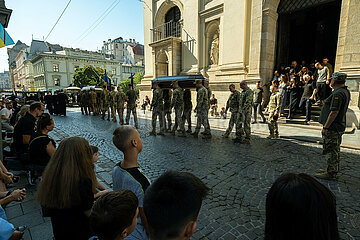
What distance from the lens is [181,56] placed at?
16703 mm

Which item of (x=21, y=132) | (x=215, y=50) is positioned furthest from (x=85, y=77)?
(x=21, y=132)

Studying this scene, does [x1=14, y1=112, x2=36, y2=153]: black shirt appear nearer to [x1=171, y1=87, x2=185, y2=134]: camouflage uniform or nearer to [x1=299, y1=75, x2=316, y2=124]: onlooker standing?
[x1=171, y1=87, x2=185, y2=134]: camouflage uniform

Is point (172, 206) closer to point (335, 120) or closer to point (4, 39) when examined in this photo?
point (335, 120)

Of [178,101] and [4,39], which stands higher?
[4,39]

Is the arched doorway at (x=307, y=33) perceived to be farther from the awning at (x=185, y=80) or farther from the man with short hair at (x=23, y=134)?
the man with short hair at (x=23, y=134)

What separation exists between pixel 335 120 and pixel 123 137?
3.98 meters

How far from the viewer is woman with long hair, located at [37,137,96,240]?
5.60 ft

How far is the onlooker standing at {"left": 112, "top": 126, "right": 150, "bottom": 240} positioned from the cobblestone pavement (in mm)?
1020

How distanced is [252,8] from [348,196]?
11.4 meters

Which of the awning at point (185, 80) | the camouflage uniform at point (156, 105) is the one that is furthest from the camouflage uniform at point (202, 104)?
the awning at point (185, 80)

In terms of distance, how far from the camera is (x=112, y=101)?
12047 mm

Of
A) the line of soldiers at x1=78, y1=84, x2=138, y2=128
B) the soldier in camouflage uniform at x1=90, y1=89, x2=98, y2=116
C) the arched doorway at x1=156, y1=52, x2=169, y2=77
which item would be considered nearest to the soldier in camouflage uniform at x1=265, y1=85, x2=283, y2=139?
the line of soldiers at x1=78, y1=84, x2=138, y2=128

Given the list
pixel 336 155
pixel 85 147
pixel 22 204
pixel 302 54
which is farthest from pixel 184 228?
pixel 302 54

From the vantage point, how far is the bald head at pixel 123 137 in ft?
6.44
